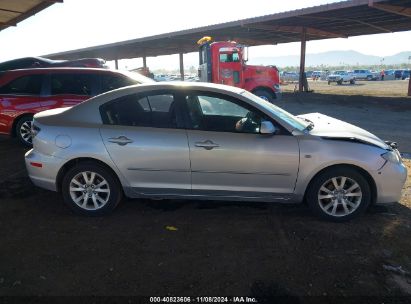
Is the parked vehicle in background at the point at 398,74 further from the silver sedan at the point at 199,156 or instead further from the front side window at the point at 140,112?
the front side window at the point at 140,112

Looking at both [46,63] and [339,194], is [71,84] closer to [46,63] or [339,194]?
[46,63]

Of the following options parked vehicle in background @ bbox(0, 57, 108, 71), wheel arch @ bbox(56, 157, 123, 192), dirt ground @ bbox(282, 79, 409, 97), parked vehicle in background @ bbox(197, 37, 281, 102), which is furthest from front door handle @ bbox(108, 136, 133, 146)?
dirt ground @ bbox(282, 79, 409, 97)

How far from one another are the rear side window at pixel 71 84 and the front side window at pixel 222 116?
12.1 feet

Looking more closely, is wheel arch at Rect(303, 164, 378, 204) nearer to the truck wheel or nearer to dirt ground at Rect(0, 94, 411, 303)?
dirt ground at Rect(0, 94, 411, 303)

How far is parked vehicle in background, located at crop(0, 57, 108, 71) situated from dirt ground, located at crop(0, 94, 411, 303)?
7.60 m

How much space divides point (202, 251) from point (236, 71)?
39.4ft

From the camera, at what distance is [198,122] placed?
167 inches

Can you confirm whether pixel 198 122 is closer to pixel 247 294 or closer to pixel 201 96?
pixel 201 96

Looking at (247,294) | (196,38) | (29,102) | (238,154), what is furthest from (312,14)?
(247,294)

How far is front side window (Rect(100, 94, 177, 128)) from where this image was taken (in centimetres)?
424

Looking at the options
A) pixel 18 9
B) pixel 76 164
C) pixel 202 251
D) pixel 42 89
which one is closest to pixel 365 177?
pixel 202 251

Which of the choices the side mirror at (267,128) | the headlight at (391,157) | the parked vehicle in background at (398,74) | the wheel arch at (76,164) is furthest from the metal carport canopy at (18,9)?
→ the parked vehicle in background at (398,74)

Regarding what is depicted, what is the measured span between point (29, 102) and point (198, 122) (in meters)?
4.69

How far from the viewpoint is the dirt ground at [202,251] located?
305cm
